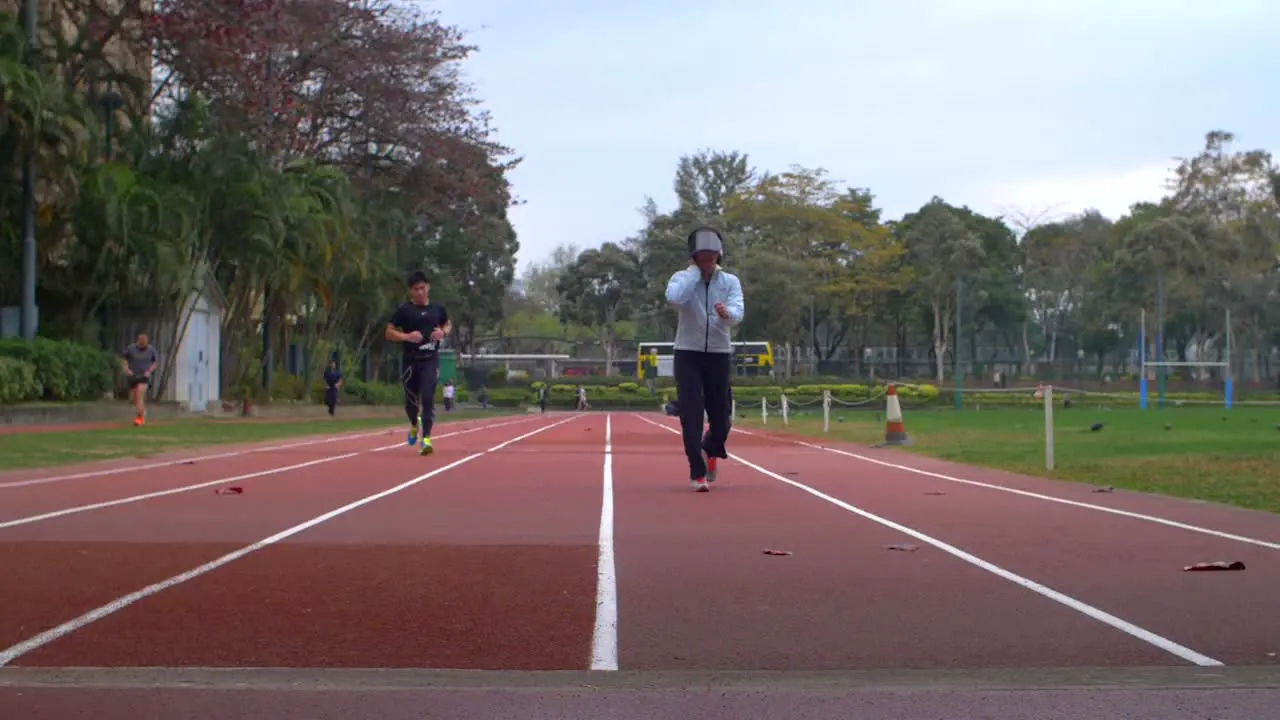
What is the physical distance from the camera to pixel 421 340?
47.9ft

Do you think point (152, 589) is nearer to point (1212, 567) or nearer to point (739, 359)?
point (1212, 567)

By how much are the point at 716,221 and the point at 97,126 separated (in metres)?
57.0

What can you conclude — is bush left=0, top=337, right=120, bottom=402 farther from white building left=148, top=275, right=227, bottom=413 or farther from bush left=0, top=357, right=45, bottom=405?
white building left=148, top=275, right=227, bottom=413

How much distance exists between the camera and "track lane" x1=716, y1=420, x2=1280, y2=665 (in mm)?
5125

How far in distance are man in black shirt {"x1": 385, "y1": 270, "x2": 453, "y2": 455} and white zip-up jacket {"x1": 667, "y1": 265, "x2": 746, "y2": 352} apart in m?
4.74

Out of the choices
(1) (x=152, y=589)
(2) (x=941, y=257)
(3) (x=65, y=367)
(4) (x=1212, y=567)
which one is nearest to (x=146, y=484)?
(1) (x=152, y=589)

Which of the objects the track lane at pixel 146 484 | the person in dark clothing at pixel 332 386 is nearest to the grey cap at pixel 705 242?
the track lane at pixel 146 484

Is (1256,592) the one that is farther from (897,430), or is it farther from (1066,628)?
(897,430)

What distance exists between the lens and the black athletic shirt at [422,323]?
14.7 metres

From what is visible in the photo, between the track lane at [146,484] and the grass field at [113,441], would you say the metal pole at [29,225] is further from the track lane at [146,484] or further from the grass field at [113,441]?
the track lane at [146,484]

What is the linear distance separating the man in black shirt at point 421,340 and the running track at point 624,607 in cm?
471

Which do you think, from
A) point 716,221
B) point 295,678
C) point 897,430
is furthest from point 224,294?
point 716,221

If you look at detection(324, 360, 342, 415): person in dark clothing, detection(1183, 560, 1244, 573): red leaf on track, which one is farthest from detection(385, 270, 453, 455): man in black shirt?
detection(324, 360, 342, 415): person in dark clothing

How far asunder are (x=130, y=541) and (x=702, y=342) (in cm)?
497
